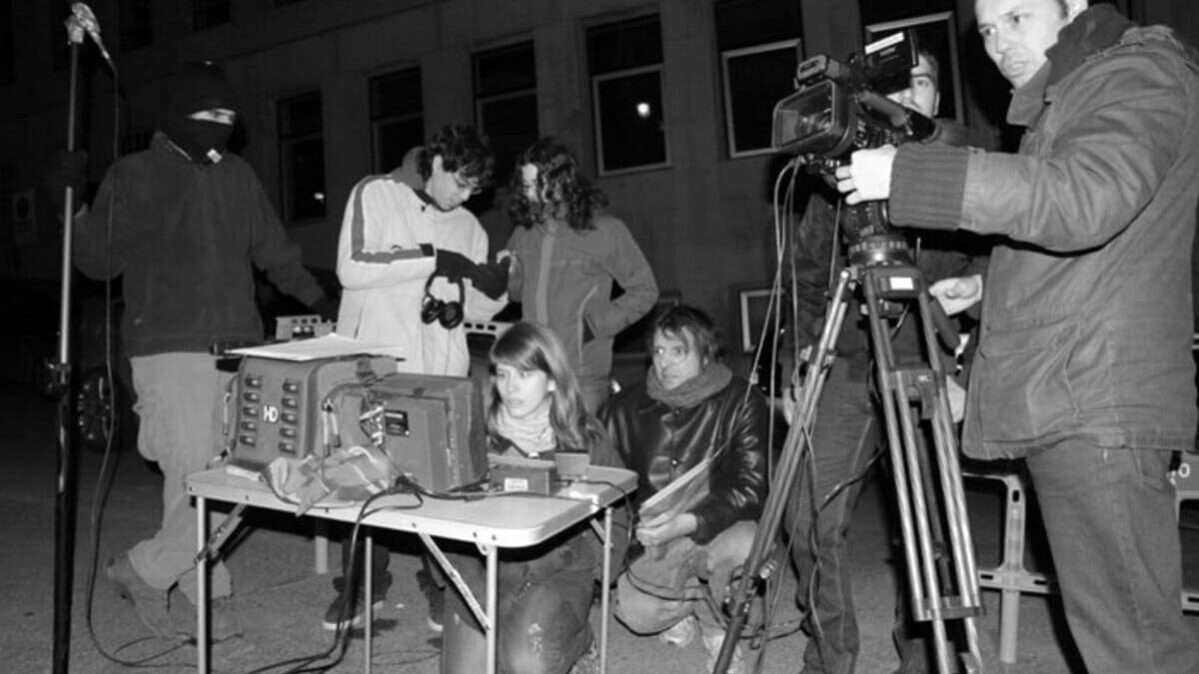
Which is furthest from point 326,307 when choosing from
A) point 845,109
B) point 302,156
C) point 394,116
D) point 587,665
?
point 302,156

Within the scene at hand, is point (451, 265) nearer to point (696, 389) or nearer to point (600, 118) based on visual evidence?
point (696, 389)

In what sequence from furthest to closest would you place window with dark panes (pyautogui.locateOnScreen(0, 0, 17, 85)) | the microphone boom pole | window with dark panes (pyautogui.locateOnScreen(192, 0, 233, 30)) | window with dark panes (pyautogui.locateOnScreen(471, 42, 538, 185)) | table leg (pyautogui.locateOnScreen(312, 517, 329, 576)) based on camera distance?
1. window with dark panes (pyautogui.locateOnScreen(0, 0, 17, 85))
2. window with dark panes (pyautogui.locateOnScreen(192, 0, 233, 30))
3. window with dark panes (pyautogui.locateOnScreen(471, 42, 538, 185))
4. table leg (pyautogui.locateOnScreen(312, 517, 329, 576))
5. the microphone boom pole

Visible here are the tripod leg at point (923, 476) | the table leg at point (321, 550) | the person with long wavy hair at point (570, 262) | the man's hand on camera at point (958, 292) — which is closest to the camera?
the tripod leg at point (923, 476)

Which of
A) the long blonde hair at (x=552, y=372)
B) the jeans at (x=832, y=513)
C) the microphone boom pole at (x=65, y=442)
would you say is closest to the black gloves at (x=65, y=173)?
the microphone boom pole at (x=65, y=442)

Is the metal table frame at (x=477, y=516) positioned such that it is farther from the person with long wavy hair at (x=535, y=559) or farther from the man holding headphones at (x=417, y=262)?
the man holding headphones at (x=417, y=262)

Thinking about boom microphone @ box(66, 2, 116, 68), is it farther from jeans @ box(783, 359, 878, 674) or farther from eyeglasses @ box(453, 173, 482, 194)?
jeans @ box(783, 359, 878, 674)

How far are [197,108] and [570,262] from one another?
1.59m

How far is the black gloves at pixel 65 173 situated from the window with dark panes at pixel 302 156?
12244 mm

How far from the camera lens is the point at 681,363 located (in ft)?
11.3

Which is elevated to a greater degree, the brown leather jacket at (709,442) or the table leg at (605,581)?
Answer: the brown leather jacket at (709,442)

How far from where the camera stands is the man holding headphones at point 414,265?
11.7 feet

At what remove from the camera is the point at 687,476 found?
3.13 metres

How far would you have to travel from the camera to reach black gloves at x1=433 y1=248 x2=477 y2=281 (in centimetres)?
359

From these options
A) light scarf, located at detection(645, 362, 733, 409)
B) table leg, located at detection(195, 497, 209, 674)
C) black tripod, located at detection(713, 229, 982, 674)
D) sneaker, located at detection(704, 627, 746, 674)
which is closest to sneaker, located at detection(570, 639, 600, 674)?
sneaker, located at detection(704, 627, 746, 674)
